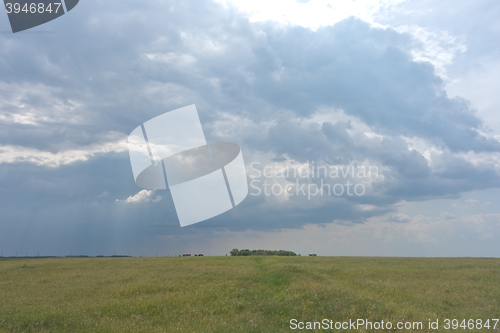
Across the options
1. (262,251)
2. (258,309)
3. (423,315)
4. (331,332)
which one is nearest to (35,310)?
(258,309)

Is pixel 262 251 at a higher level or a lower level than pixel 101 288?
lower

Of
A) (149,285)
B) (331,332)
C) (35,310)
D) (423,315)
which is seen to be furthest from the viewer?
(149,285)

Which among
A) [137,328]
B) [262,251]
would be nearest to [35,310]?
[137,328]

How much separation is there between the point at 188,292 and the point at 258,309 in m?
5.36

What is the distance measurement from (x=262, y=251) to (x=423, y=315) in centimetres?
7693

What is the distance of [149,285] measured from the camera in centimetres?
1894

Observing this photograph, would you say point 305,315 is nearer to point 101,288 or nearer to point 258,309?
point 258,309

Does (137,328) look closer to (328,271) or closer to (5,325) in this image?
(5,325)

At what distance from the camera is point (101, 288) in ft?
62.5

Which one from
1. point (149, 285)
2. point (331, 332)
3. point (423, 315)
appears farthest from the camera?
point (149, 285)

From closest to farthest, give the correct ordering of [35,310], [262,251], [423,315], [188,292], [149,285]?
[423,315] < [35,310] < [188,292] < [149,285] < [262,251]

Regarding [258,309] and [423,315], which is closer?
[423,315]

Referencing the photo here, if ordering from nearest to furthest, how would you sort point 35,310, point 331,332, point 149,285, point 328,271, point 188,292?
point 331,332, point 35,310, point 188,292, point 149,285, point 328,271

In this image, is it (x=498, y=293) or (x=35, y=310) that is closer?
(x=35, y=310)
